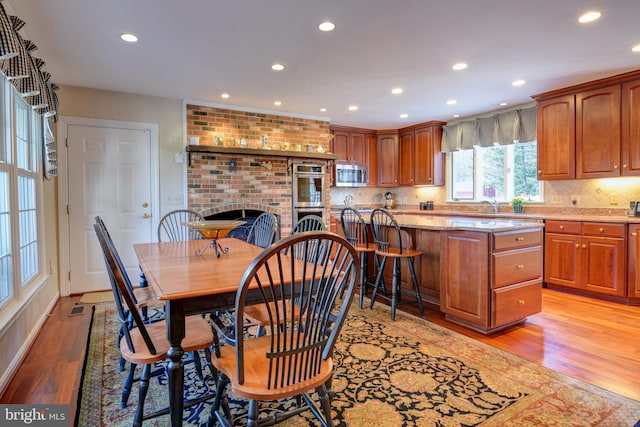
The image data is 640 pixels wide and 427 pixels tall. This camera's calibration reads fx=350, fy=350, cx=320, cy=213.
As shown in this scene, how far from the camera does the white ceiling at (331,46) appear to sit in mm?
2379

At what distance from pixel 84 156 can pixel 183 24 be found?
2.40 metres

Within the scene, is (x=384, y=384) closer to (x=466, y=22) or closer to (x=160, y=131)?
(x=466, y=22)

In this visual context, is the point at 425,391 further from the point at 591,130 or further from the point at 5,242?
the point at 591,130

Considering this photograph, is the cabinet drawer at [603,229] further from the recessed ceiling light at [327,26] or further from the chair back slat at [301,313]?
the chair back slat at [301,313]

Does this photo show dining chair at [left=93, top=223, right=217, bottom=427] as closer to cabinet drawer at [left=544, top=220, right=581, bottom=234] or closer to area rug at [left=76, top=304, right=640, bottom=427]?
area rug at [left=76, top=304, right=640, bottom=427]

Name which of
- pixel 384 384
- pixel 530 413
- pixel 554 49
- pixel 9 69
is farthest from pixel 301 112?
pixel 530 413

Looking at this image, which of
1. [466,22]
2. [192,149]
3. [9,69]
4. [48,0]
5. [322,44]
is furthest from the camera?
[192,149]

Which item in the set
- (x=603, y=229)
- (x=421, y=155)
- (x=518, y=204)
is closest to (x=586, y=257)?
(x=603, y=229)

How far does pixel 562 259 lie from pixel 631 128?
153 centimetres

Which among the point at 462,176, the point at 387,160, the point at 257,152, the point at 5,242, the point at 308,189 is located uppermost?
the point at 387,160

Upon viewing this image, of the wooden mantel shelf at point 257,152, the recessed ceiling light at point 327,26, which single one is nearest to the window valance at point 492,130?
the wooden mantel shelf at point 257,152

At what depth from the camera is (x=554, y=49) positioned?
3041mm

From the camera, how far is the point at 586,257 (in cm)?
385

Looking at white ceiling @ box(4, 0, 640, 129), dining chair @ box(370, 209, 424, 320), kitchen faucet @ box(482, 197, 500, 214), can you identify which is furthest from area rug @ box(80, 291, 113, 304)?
kitchen faucet @ box(482, 197, 500, 214)
